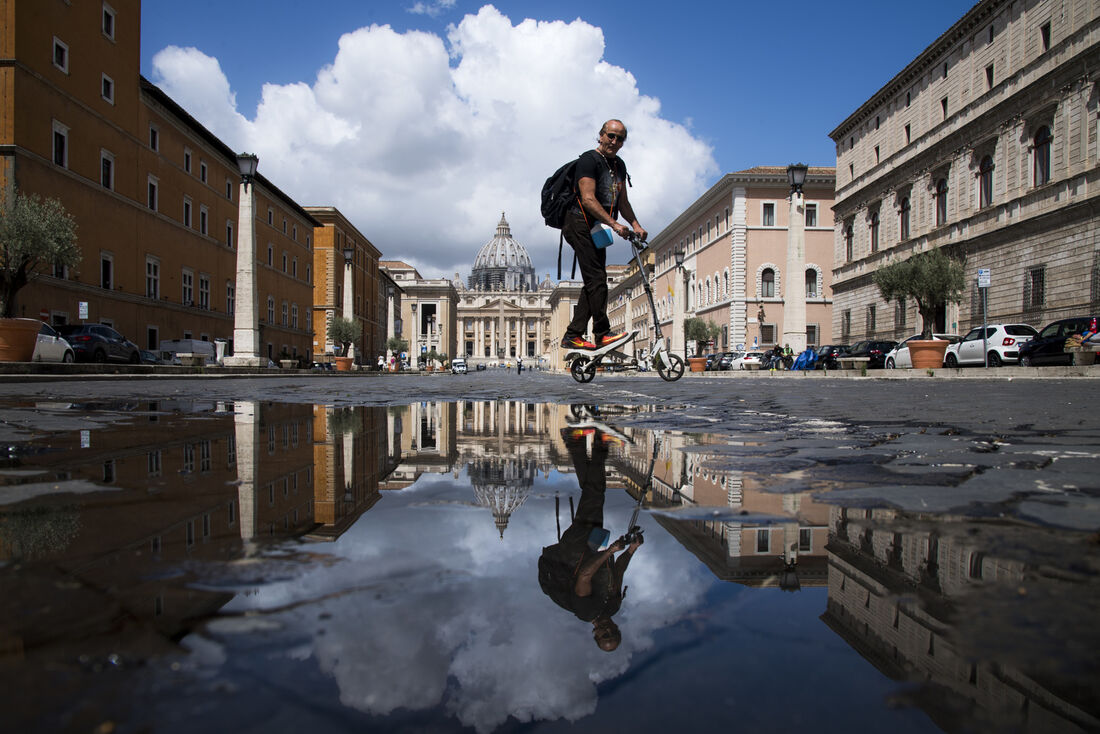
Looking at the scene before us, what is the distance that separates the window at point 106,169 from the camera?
23344 millimetres

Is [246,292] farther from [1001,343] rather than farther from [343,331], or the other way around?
[1001,343]

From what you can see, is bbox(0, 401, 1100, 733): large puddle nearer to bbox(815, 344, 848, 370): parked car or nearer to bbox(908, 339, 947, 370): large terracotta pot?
bbox(908, 339, 947, 370): large terracotta pot

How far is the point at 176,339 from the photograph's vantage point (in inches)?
1077

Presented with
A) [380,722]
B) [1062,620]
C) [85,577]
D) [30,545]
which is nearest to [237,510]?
[30,545]

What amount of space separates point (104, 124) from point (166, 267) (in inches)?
234

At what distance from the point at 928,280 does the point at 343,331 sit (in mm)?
31625

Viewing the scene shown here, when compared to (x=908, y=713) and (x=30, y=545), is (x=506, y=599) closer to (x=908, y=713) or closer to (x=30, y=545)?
(x=908, y=713)

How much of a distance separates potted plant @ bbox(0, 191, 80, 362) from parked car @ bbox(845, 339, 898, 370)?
25.6m

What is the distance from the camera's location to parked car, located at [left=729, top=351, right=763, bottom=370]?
33.2 metres

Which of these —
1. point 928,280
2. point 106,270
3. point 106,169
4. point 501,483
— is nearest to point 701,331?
point 928,280

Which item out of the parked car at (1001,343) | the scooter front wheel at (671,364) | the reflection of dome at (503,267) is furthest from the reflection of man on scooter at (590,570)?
the reflection of dome at (503,267)

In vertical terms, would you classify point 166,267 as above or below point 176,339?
above

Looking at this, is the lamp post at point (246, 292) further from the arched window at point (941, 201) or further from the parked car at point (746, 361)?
the arched window at point (941, 201)

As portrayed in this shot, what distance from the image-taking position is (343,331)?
42156mm
